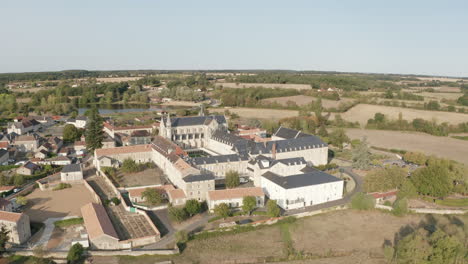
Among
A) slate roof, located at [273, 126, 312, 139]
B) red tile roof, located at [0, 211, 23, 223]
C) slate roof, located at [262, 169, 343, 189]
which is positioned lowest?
red tile roof, located at [0, 211, 23, 223]

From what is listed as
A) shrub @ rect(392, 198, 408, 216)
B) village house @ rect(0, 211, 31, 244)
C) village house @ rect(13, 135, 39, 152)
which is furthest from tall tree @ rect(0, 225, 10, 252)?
shrub @ rect(392, 198, 408, 216)

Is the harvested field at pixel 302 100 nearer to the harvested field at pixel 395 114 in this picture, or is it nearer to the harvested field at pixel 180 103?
the harvested field at pixel 395 114

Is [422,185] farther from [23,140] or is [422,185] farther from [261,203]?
[23,140]

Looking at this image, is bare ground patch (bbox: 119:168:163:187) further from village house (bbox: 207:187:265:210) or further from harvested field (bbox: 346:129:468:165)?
harvested field (bbox: 346:129:468:165)

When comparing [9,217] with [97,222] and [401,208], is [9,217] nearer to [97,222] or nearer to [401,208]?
[97,222]

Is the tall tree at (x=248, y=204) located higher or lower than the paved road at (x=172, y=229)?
higher

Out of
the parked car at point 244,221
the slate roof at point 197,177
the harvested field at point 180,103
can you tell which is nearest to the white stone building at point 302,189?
the parked car at point 244,221
